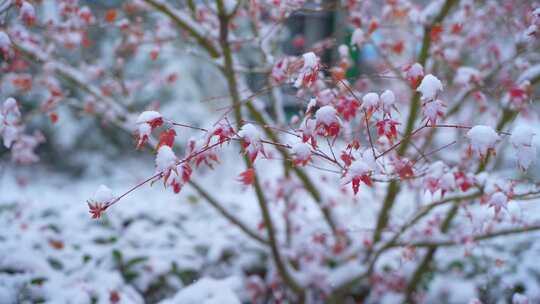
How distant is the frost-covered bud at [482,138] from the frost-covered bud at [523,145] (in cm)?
7

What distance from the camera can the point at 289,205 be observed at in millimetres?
3559

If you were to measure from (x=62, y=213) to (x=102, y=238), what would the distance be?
722mm

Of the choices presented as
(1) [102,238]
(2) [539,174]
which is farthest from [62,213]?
(2) [539,174]

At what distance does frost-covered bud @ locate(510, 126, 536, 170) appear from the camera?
132 cm

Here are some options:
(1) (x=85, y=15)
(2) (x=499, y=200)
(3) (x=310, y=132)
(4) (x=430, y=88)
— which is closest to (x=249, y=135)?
(3) (x=310, y=132)

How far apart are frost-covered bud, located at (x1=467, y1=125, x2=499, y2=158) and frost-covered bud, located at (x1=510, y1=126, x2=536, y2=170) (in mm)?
68

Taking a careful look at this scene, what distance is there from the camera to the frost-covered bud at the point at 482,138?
4.33 ft

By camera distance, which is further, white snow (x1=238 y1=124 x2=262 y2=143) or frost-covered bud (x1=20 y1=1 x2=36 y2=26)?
frost-covered bud (x1=20 y1=1 x2=36 y2=26)

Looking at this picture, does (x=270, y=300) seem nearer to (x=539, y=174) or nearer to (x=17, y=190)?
(x=17, y=190)

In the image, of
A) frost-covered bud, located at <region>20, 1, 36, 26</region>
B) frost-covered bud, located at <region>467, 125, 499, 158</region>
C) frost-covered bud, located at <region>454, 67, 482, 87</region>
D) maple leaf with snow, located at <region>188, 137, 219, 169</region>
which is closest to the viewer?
frost-covered bud, located at <region>467, 125, 499, 158</region>

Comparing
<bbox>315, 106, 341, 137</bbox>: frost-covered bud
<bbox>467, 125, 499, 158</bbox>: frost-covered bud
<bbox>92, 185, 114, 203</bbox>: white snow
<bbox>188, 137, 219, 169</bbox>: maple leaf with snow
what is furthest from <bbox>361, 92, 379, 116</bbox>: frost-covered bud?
<bbox>92, 185, 114, 203</bbox>: white snow

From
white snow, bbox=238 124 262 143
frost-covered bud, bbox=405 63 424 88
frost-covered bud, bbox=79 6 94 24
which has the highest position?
frost-covered bud, bbox=79 6 94 24

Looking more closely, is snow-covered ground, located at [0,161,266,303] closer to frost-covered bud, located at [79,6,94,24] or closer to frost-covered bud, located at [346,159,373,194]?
frost-covered bud, located at [346,159,373,194]

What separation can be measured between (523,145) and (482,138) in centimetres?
13
